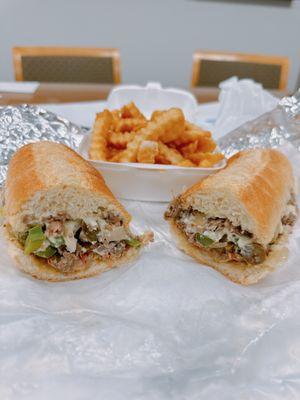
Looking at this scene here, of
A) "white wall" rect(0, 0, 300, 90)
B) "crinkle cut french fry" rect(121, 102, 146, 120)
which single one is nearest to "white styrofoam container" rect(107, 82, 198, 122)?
"crinkle cut french fry" rect(121, 102, 146, 120)

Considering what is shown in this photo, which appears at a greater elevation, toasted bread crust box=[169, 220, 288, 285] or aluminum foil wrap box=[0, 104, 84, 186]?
aluminum foil wrap box=[0, 104, 84, 186]

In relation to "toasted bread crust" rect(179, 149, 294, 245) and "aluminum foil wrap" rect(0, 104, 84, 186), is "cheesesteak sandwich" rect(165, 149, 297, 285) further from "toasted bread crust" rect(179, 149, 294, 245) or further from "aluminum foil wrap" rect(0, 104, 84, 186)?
"aluminum foil wrap" rect(0, 104, 84, 186)

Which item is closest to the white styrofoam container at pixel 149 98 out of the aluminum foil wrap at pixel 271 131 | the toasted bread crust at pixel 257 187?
the aluminum foil wrap at pixel 271 131

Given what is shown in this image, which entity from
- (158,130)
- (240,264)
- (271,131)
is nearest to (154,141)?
(158,130)

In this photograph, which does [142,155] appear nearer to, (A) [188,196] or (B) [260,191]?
(A) [188,196]

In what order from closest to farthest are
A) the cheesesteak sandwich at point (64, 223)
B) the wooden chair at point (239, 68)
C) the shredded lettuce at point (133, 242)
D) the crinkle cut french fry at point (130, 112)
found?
the cheesesteak sandwich at point (64, 223) < the shredded lettuce at point (133, 242) < the crinkle cut french fry at point (130, 112) < the wooden chair at point (239, 68)

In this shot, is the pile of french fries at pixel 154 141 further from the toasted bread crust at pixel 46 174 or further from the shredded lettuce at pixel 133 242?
the shredded lettuce at pixel 133 242
